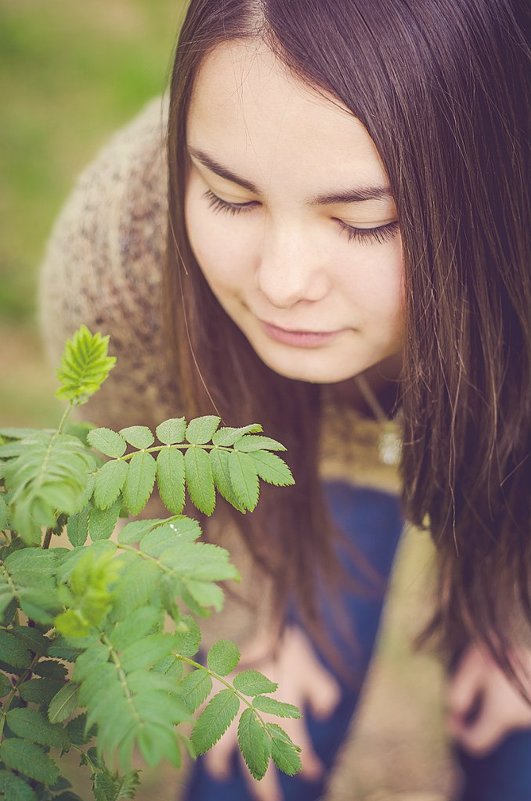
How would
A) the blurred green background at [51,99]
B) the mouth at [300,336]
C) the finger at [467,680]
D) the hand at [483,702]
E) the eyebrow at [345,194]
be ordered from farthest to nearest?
1. the blurred green background at [51,99]
2. the finger at [467,680]
3. the hand at [483,702]
4. the mouth at [300,336]
5. the eyebrow at [345,194]

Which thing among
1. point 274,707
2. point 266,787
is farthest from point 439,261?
point 266,787

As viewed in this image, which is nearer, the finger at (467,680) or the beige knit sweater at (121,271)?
the beige knit sweater at (121,271)

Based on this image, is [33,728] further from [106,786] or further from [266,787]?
[266,787]

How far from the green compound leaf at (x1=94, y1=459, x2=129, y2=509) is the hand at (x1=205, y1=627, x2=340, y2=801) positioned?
51.2 inches

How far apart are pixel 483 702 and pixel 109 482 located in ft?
5.10

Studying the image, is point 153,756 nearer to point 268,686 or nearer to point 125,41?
point 268,686

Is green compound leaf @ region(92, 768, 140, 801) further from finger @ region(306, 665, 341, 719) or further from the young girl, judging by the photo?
finger @ region(306, 665, 341, 719)

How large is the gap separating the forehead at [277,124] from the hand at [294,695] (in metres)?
1.36

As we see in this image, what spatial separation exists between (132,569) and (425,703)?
6.77 feet

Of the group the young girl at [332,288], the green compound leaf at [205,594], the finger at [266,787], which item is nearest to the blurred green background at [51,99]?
the young girl at [332,288]

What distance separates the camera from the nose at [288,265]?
4.04ft

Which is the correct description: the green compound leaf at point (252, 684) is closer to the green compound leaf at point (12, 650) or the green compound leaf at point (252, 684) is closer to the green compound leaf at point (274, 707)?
the green compound leaf at point (274, 707)

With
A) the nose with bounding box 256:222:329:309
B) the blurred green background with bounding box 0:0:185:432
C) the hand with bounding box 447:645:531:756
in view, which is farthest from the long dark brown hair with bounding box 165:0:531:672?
the blurred green background with bounding box 0:0:185:432

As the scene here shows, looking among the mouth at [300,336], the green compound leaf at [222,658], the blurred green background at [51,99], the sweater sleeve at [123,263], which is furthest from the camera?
the blurred green background at [51,99]
